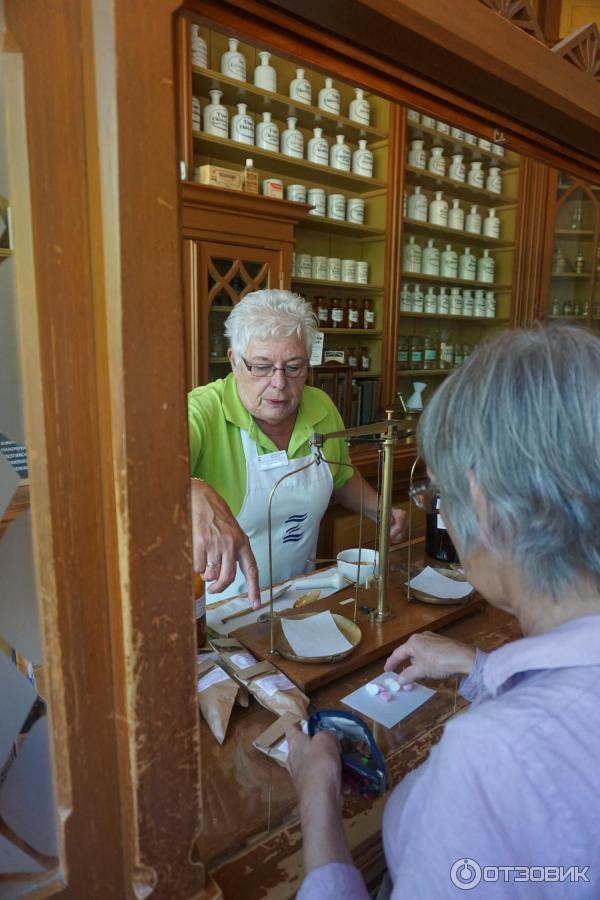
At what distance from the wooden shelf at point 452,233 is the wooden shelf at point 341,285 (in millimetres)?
379

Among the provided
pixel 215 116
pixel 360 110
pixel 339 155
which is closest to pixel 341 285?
pixel 339 155

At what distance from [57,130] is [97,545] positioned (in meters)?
0.29

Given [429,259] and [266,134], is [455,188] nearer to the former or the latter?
[429,259]

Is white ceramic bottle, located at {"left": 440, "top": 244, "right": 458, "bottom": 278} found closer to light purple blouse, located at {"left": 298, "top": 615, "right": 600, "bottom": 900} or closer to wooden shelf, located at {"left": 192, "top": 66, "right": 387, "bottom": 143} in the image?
wooden shelf, located at {"left": 192, "top": 66, "right": 387, "bottom": 143}

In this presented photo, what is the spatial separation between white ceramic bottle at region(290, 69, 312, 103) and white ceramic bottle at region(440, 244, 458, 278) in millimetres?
1195

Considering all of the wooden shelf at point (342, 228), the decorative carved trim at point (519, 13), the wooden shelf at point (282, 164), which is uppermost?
the wooden shelf at point (282, 164)

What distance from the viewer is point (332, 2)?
0.52 metres

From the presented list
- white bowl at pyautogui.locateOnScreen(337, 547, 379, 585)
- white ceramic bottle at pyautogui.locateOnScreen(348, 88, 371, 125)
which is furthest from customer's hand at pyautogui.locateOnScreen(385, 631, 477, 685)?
white ceramic bottle at pyautogui.locateOnScreen(348, 88, 371, 125)

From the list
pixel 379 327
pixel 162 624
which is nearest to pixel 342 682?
pixel 162 624

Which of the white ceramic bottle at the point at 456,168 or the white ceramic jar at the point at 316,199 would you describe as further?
the white ceramic bottle at the point at 456,168

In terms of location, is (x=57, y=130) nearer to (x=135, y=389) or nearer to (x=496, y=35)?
(x=135, y=389)

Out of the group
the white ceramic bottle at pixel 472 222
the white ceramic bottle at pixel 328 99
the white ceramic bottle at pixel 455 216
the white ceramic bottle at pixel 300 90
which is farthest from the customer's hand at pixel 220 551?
the white ceramic bottle at pixel 472 222

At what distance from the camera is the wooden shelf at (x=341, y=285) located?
267cm

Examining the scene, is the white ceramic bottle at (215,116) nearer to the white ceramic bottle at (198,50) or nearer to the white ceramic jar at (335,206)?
the white ceramic bottle at (198,50)
